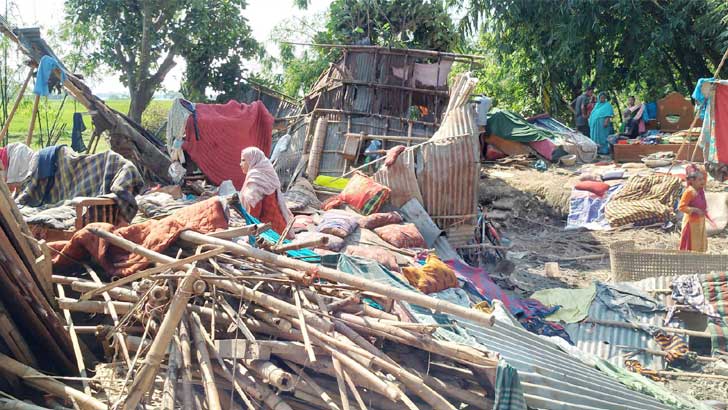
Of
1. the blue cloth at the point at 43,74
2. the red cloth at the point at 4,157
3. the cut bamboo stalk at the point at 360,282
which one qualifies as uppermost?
the blue cloth at the point at 43,74

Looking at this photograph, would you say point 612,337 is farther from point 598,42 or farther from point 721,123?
point 598,42

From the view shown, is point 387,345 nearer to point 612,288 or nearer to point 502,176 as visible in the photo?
point 612,288

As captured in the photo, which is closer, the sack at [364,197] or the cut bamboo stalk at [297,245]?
the cut bamboo stalk at [297,245]

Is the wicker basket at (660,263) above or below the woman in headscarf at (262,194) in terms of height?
below

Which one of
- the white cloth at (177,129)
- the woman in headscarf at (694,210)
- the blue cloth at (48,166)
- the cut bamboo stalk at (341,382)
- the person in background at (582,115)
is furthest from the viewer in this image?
the person in background at (582,115)

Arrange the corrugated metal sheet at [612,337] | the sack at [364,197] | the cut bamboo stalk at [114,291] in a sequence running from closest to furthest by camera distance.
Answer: the cut bamboo stalk at [114,291], the corrugated metal sheet at [612,337], the sack at [364,197]

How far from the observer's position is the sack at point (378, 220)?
25.4 feet

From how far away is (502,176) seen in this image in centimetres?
1441

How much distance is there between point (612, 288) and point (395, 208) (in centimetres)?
283

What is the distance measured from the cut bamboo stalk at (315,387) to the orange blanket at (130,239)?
1.40m

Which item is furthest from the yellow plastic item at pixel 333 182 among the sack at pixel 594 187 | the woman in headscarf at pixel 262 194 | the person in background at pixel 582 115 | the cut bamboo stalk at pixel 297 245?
the person in background at pixel 582 115

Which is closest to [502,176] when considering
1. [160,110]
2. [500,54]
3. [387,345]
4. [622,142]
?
[622,142]

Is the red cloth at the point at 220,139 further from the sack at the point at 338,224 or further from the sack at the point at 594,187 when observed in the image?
the sack at the point at 594,187

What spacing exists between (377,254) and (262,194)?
1.21 meters
